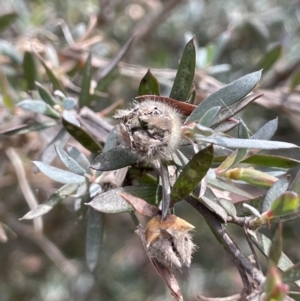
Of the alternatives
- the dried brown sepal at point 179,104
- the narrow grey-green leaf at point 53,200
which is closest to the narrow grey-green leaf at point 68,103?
the narrow grey-green leaf at point 53,200

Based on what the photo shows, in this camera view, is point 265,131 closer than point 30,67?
Yes

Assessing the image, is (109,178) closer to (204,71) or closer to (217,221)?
(217,221)

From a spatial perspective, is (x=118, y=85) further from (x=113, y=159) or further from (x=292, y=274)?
(x=292, y=274)

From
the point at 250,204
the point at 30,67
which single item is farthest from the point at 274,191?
the point at 30,67

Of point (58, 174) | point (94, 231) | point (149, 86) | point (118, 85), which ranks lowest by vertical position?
point (118, 85)

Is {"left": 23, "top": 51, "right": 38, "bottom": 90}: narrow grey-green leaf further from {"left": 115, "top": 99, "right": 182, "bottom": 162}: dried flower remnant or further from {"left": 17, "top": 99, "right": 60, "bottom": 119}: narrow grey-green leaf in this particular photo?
Result: {"left": 115, "top": 99, "right": 182, "bottom": 162}: dried flower remnant

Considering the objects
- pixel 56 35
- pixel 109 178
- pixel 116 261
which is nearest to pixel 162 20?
pixel 56 35

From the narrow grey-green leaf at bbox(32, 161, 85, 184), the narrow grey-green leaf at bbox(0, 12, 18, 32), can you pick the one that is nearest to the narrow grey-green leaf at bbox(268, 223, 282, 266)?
the narrow grey-green leaf at bbox(32, 161, 85, 184)
